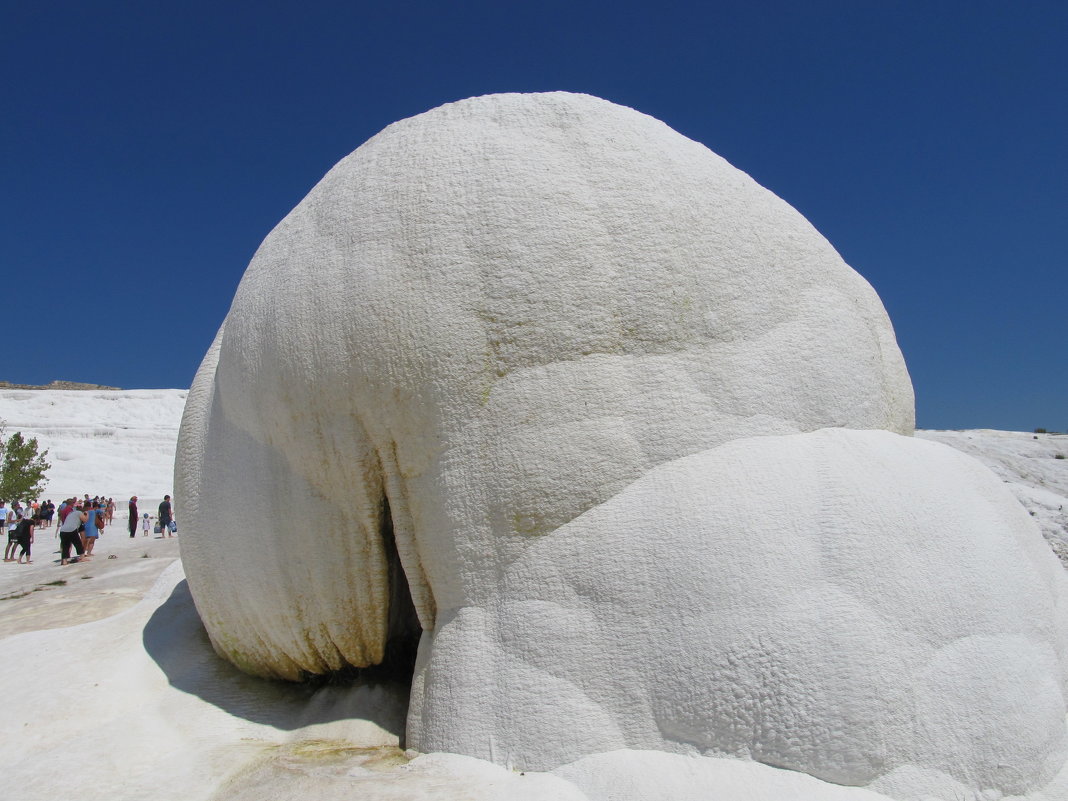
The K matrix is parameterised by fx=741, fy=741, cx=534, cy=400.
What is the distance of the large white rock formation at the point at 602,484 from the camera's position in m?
2.54

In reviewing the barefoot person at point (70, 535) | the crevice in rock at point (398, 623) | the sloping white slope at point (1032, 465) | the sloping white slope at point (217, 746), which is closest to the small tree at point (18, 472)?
the barefoot person at point (70, 535)

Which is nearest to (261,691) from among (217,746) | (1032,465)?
Answer: (217,746)

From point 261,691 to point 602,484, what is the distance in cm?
223

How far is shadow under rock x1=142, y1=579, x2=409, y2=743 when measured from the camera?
11.5 ft

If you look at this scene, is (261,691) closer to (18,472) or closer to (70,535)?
(70,535)

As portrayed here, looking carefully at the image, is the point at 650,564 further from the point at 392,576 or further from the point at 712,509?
the point at 392,576

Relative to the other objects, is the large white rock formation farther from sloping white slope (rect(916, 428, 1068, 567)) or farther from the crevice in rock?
sloping white slope (rect(916, 428, 1068, 567))

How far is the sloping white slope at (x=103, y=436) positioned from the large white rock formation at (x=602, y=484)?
85.8ft

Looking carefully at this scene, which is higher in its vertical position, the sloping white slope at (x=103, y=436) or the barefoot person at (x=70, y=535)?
the sloping white slope at (x=103, y=436)

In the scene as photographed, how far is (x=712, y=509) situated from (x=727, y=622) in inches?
16.1

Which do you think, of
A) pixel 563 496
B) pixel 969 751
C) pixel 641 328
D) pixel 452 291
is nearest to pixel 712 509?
pixel 563 496

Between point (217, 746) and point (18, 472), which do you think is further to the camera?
point (18, 472)

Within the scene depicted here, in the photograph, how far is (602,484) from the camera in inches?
115

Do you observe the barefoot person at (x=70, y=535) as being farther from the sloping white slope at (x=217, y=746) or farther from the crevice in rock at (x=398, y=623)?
the crevice in rock at (x=398, y=623)
